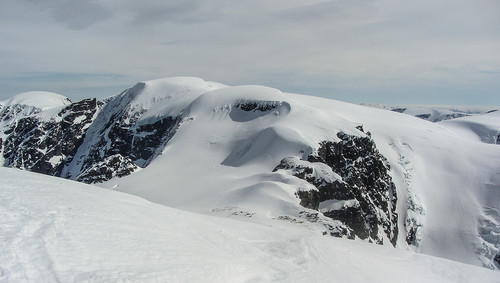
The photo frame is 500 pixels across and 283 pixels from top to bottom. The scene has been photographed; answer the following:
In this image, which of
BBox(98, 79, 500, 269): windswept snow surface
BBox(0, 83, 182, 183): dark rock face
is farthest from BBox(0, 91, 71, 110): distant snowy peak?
BBox(98, 79, 500, 269): windswept snow surface

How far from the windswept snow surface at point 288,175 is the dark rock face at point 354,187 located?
78.8 inches

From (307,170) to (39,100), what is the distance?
562ft

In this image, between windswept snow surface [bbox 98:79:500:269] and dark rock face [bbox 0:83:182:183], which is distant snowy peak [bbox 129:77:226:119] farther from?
windswept snow surface [bbox 98:79:500:269]

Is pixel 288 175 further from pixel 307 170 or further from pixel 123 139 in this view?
pixel 123 139

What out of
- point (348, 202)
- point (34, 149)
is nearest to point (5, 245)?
point (348, 202)

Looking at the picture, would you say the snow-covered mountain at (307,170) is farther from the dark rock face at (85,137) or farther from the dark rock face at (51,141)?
the dark rock face at (51,141)

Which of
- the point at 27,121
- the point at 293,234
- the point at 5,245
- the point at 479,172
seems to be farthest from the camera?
the point at 27,121

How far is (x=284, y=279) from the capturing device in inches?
488

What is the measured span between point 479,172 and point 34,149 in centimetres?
13777

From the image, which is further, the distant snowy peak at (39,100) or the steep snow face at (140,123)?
the distant snowy peak at (39,100)

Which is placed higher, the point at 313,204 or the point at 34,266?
the point at 34,266

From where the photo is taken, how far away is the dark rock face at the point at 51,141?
11906 centimetres

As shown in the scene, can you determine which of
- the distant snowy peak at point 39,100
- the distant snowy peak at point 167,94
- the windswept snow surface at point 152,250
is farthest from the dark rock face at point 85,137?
the windswept snow surface at point 152,250

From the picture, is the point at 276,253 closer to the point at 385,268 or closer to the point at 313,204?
the point at 385,268
